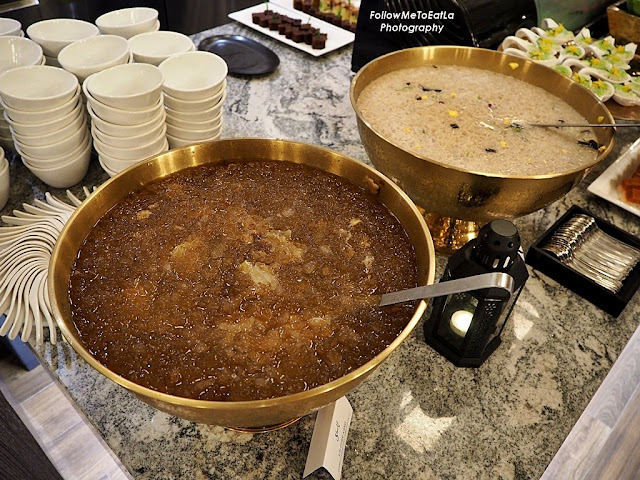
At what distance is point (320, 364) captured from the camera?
2.37ft

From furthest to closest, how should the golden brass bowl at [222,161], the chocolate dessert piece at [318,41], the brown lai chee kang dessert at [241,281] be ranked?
the chocolate dessert piece at [318,41] < the brown lai chee kang dessert at [241,281] < the golden brass bowl at [222,161]

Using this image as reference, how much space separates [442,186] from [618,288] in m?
0.55

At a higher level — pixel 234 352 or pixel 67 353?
pixel 234 352

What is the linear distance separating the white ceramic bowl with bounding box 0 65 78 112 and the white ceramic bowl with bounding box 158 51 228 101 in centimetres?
24

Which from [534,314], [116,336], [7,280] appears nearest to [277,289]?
[116,336]

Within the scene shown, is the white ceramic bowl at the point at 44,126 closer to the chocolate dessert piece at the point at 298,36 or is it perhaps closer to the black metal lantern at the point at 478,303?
the black metal lantern at the point at 478,303

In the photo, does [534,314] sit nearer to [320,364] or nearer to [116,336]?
[320,364]

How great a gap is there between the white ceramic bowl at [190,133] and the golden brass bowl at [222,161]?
1.30 ft

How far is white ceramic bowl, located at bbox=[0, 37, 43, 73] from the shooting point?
4.44 feet

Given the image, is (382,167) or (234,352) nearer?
(234,352)

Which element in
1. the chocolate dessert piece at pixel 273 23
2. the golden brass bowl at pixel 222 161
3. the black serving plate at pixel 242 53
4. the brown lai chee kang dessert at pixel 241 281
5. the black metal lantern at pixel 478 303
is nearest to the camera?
the golden brass bowl at pixel 222 161

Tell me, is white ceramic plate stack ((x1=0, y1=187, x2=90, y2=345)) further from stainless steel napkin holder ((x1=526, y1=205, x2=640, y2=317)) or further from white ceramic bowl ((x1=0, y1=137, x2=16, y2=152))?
stainless steel napkin holder ((x1=526, y1=205, x2=640, y2=317))

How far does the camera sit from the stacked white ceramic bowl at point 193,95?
1.28m

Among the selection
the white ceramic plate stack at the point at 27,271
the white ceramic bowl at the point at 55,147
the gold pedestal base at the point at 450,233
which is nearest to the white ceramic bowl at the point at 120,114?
the white ceramic bowl at the point at 55,147
